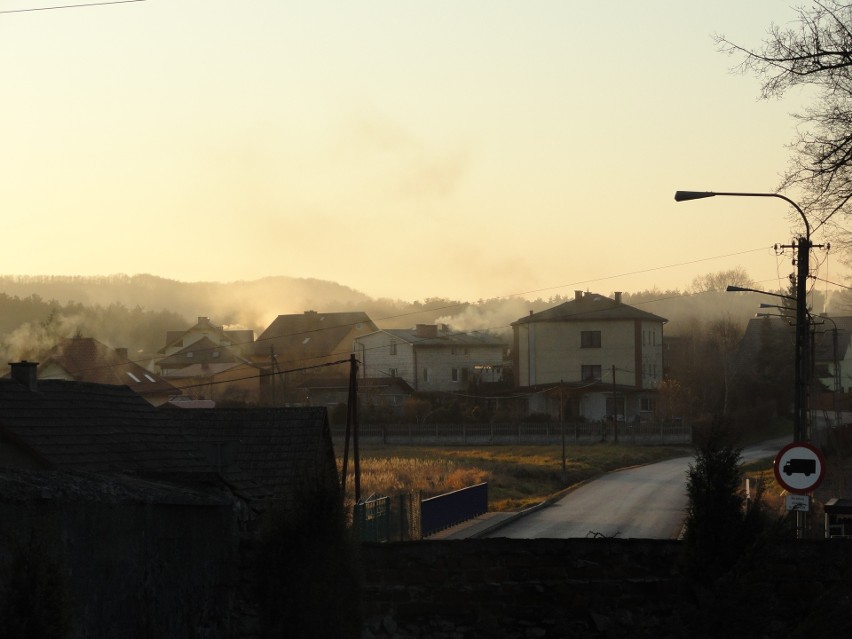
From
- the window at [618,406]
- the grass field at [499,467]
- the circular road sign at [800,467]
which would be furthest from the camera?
the window at [618,406]

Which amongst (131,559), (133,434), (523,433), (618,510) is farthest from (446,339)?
(131,559)

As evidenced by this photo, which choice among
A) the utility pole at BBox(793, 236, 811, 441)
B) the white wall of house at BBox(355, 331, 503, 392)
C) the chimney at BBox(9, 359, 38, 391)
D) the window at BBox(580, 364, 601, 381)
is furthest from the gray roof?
the white wall of house at BBox(355, 331, 503, 392)

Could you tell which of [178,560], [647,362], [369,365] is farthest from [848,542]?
[369,365]

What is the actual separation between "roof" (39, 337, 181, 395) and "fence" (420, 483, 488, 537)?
113ft

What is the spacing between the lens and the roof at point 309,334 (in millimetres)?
113062

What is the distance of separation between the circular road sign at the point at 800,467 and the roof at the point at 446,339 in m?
83.9

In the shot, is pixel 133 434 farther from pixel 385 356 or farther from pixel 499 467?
pixel 385 356

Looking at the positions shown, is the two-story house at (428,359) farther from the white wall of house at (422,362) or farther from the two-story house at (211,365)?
the two-story house at (211,365)

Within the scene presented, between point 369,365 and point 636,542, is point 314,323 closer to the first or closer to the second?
point 369,365

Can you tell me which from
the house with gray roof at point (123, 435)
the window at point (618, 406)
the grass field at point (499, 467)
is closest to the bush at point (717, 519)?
the house with gray roof at point (123, 435)

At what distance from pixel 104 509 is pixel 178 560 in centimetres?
154

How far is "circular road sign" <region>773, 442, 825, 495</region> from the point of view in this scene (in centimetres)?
1658

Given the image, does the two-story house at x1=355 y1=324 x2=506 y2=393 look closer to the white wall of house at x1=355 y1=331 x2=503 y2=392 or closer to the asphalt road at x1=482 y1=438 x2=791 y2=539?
the white wall of house at x1=355 y1=331 x2=503 y2=392

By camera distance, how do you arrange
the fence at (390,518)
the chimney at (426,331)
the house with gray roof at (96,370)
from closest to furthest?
the fence at (390,518) → the house with gray roof at (96,370) → the chimney at (426,331)
